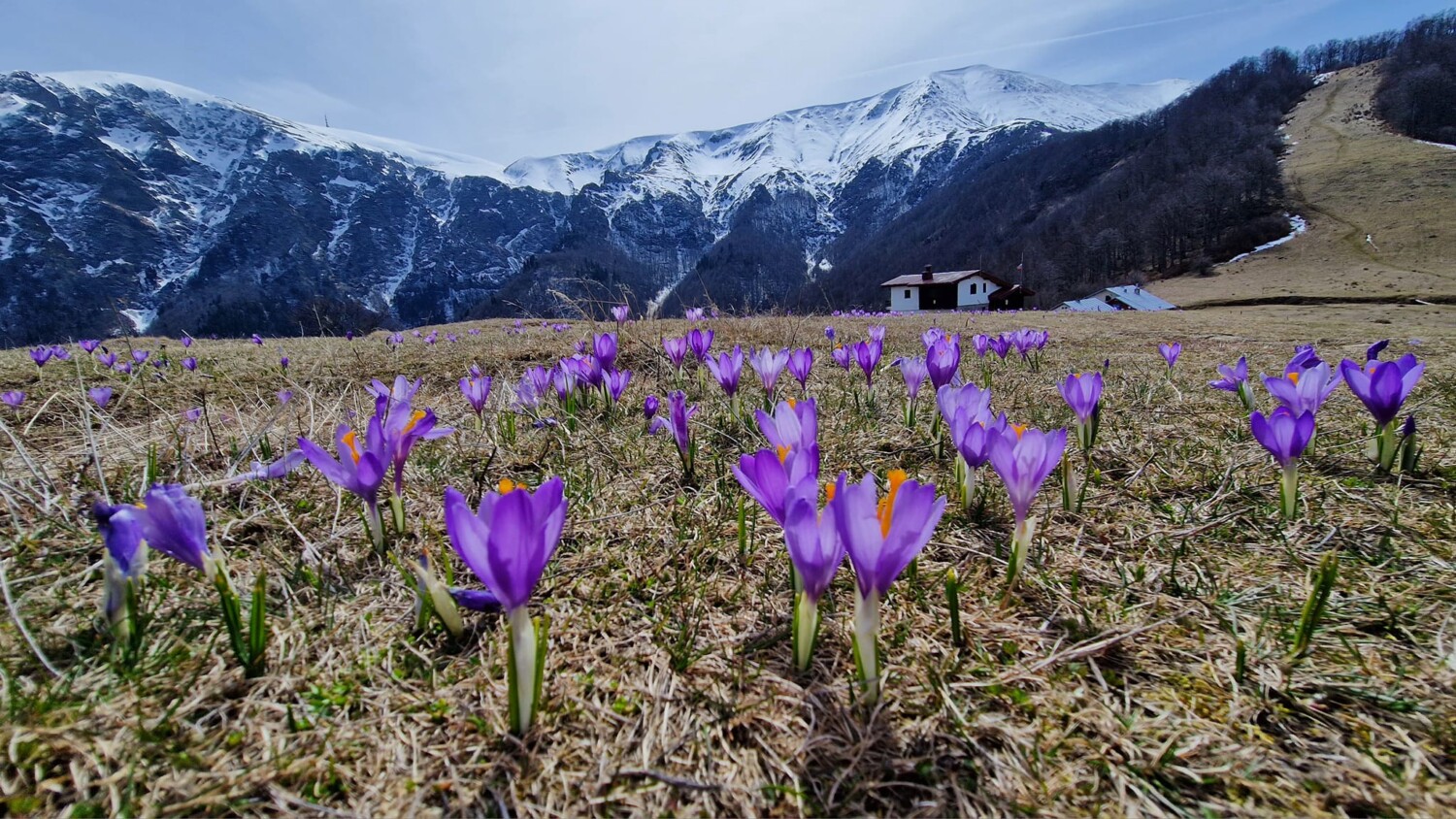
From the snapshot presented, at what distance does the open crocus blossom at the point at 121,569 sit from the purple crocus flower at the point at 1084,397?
103 inches

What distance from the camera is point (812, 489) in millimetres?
1099

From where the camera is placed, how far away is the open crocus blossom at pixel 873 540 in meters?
1.02

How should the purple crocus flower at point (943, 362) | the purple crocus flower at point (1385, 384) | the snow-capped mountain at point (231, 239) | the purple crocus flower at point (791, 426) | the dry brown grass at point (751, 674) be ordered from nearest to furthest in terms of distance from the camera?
the dry brown grass at point (751, 674) < the purple crocus flower at point (791, 426) < the purple crocus flower at point (1385, 384) < the purple crocus flower at point (943, 362) < the snow-capped mountain at point (231, 239)

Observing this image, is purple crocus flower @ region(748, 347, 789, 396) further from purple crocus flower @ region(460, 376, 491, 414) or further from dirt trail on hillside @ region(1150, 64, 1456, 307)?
dirt trail on hillside @ region(1150, 64, 1456, 307)

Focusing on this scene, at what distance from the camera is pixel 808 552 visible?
1.08m

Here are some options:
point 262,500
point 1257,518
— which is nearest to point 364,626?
point 262,500

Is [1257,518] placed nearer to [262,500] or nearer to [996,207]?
[262,500]

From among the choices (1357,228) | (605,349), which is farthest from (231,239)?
(1357,228)

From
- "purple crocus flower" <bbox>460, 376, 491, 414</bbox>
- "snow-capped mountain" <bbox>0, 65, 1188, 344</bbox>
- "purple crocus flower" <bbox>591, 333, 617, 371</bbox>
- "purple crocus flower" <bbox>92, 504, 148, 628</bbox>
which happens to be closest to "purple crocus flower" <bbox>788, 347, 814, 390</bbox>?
"purple crocus flower" <bbox>591, 333, 617, 371</bbox>

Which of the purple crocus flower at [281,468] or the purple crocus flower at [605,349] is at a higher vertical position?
the purple crocus flower at [605,349]

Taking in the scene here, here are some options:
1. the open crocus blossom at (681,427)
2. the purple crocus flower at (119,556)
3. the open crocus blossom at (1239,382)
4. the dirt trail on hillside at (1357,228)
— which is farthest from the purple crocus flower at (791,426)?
the dirt trail on hillside at (1357,228)

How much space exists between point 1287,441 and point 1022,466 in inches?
36.1

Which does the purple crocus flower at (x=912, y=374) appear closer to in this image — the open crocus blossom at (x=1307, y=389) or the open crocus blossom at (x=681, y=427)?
the open crocus blossom at (x=681, y=427)

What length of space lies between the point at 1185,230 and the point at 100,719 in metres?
84.3
